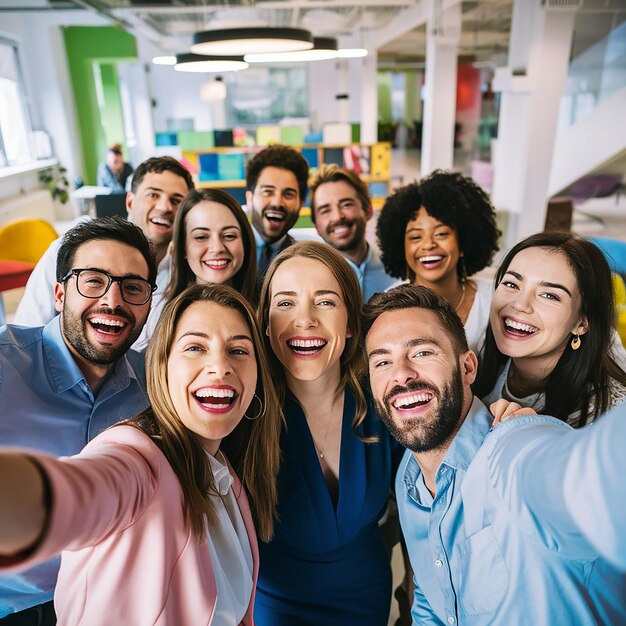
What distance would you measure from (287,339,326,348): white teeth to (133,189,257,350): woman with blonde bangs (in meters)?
0.81

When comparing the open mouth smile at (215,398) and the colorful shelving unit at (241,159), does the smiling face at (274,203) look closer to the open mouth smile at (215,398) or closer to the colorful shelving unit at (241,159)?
the open mouth smile at (215,398)

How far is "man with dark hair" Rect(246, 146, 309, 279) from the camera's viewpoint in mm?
3469

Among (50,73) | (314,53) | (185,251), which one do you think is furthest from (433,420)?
(50,73)

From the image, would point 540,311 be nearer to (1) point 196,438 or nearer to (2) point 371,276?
(1) point 196,438

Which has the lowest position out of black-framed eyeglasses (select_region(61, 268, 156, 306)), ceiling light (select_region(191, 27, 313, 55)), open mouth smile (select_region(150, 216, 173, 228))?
open mouth smile (select_region(150, 216, 173, 228))

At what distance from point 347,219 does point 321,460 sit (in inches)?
71.5

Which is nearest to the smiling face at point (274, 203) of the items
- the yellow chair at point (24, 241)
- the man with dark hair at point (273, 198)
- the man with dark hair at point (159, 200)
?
the man with dark hair at point (273, 198)

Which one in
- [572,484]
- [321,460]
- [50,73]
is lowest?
[321,460]

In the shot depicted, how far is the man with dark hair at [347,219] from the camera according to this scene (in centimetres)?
338

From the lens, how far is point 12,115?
10609mm

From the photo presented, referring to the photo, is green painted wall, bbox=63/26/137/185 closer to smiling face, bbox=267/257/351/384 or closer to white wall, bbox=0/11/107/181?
white wall, bbox=0/11/107/181

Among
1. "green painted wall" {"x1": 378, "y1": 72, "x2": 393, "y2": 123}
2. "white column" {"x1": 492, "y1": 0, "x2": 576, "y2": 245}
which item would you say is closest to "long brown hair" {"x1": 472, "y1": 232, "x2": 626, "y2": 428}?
"white column" {"x1": 492, "y1": 0, "x2": 576, "y2": 245}

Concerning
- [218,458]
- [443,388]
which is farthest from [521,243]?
[218,458]

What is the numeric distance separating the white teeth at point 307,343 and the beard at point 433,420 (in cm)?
35
